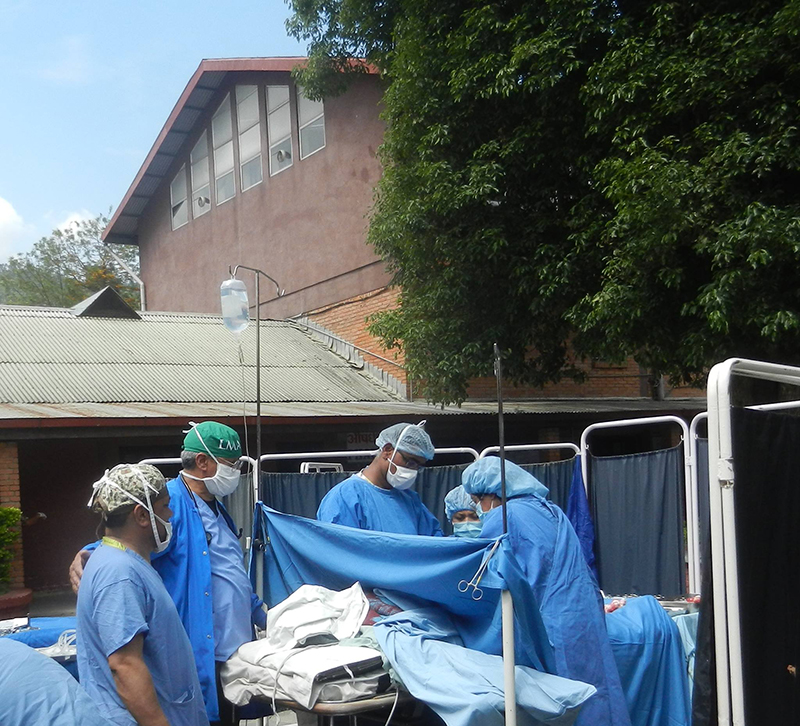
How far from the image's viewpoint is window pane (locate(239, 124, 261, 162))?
20.4m

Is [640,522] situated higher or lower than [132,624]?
lower

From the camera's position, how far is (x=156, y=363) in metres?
A: 15.1

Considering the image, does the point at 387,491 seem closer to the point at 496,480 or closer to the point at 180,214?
the point at 496,480

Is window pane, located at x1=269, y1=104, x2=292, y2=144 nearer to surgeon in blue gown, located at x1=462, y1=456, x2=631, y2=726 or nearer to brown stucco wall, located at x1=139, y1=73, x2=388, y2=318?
brown stucco wall, located at x1=139, y1=73, x2=388, y2=318

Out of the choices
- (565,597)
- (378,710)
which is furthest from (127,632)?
(565,597)

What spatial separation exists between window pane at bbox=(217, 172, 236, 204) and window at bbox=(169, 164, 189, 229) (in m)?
1.62

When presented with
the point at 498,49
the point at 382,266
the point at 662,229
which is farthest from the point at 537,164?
the point at 382,266

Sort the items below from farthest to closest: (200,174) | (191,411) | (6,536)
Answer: (200,174) < (191,411) < (6,536)

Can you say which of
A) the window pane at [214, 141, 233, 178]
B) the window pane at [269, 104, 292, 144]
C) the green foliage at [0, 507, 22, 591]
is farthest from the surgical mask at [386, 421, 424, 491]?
the window pane at [214, 141, 233, 178]

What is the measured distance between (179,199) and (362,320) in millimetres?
8850

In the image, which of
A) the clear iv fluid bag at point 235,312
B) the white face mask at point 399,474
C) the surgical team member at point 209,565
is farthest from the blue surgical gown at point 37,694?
the clear iv fluid bag at point 235,312

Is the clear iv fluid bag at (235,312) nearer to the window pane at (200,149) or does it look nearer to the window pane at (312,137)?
the window pane at (312,137)

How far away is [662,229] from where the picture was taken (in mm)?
8703

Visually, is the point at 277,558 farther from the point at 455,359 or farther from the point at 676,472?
the point at 455,359
